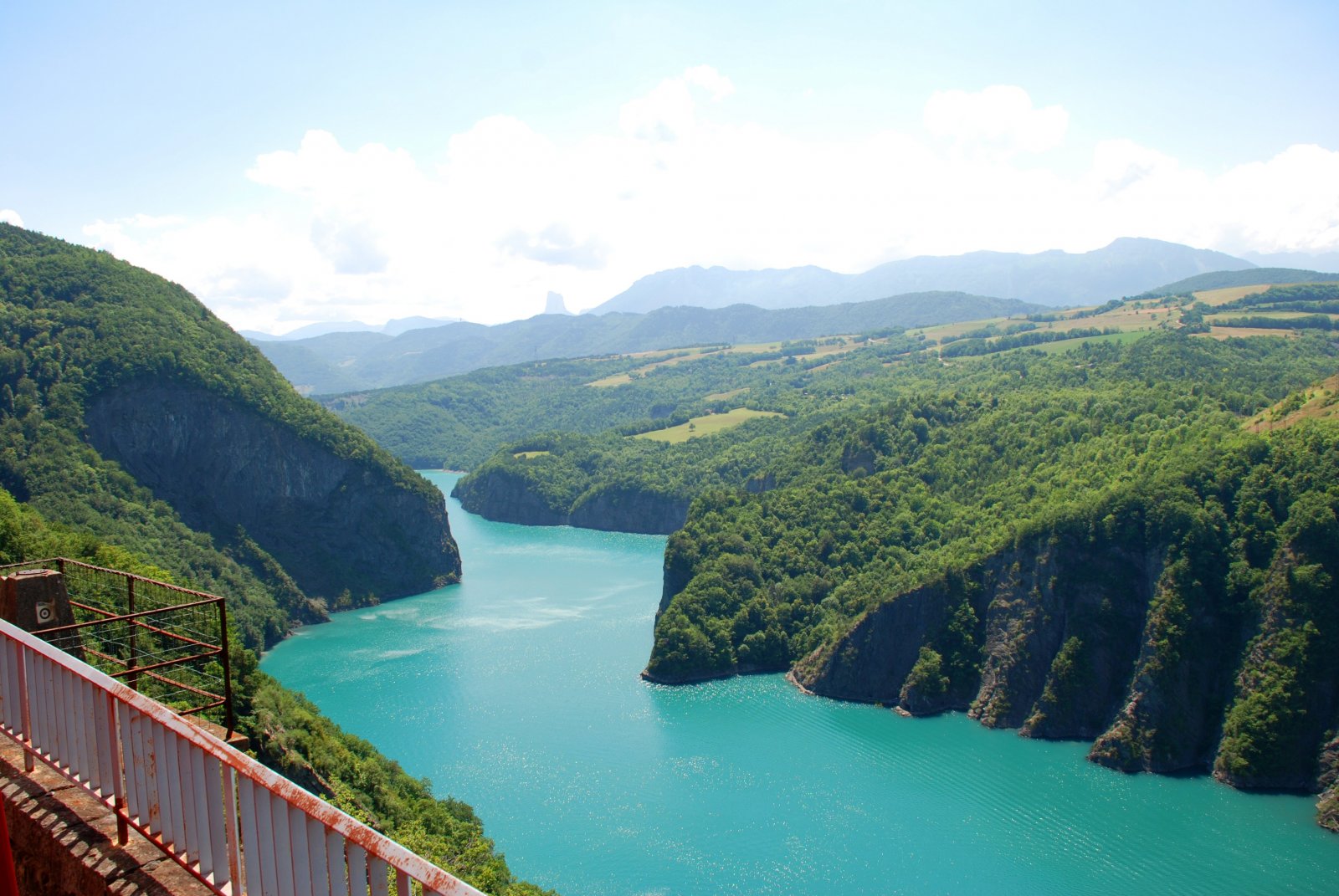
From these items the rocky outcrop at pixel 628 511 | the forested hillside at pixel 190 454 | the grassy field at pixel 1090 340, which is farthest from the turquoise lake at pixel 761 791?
the grassy field at pixel 1090 340

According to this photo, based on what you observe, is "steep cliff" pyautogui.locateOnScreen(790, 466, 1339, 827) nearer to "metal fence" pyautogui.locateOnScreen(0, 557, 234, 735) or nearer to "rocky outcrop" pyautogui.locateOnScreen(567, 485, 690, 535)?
"metal fence" pyautogui.locateOnScreen(0, 557, 234, 735)

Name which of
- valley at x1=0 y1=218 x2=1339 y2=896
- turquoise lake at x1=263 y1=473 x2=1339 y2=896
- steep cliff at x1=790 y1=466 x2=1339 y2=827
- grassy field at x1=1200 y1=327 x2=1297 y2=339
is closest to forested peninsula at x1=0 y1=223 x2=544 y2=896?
valley at x1=0 y1=218 x2=1339 y2=896

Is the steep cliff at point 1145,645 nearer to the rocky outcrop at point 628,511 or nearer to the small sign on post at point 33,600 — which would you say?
the small sign on post at point 33,600

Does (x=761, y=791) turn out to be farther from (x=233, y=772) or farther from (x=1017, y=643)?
(x=233, y=772)

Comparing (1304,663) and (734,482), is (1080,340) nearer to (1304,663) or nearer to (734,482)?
(734,482)

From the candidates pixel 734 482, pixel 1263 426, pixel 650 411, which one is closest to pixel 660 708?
pixel 1263 426
